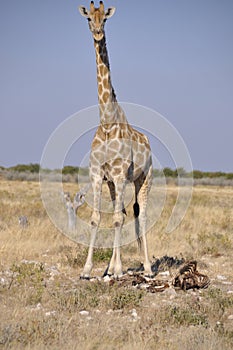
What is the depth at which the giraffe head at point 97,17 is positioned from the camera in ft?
26.6

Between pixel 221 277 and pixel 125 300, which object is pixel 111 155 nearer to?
pixel 125 300

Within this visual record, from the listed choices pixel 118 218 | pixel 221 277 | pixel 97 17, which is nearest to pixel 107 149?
pixel 118 218

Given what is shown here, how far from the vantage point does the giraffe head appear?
810 cm

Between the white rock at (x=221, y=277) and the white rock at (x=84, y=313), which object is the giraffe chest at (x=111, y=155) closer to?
the white rock at (x=221, y=277)

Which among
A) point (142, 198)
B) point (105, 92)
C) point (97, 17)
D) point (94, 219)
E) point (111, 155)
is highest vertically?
point (97, 17)

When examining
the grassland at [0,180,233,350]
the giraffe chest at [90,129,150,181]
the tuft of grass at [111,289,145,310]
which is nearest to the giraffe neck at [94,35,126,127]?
the giraffe chest at [90,129,150,181]

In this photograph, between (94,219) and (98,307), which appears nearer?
(98,307)

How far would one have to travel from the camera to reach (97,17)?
317 inches

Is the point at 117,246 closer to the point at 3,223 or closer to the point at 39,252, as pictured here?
the point at 39,252

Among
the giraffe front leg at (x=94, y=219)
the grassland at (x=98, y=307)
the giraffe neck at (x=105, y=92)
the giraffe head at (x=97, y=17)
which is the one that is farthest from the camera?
the giraffe neck at (x=105, y=92)

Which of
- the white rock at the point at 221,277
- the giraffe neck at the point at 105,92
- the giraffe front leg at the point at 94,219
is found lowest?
the white rock at the point at 221,277

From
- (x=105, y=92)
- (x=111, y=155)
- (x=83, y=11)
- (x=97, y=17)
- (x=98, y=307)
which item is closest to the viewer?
(x=98, y=307)

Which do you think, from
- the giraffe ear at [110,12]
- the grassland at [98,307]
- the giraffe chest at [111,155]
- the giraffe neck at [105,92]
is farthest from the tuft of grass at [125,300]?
the giraffe ear at [110,12]

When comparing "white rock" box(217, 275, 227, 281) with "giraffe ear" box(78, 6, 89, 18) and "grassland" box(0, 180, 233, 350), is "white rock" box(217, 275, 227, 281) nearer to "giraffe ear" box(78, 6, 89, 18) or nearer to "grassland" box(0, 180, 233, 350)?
"grassland" box(0, 180, 233, 350)
